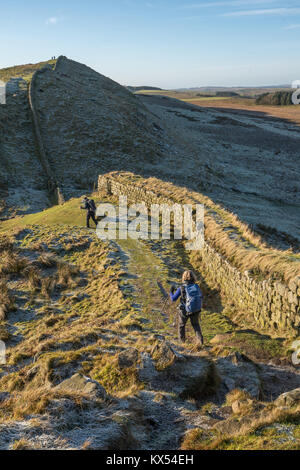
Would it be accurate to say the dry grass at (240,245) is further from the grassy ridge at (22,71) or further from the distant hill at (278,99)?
the distant hill at (278,99)

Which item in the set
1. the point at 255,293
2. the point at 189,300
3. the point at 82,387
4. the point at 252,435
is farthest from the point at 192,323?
the point at 252,435

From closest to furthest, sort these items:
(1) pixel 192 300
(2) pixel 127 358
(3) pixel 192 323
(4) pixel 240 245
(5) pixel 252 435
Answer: (5) pixel 252 435 → (2) pixel 127 358 → (1) pixel 192 300 → (3) pixel 192 323 → (4) pixel 240 245

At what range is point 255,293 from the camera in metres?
11.4

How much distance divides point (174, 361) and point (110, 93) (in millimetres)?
60445

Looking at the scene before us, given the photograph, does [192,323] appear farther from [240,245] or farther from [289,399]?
[240,245]

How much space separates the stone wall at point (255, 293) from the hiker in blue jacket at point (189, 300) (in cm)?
226

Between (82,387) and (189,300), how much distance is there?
11.4 feet

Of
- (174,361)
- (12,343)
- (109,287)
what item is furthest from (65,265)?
(174,361)

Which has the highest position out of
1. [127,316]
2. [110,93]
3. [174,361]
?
[110,93]

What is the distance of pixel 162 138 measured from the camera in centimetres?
5353

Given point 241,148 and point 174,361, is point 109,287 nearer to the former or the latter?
point 174,361

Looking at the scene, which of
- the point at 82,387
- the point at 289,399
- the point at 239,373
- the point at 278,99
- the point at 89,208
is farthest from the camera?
the point at 278,99

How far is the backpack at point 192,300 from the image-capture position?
945cm

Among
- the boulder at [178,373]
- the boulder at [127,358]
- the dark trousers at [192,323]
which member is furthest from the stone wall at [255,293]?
the boulder at [127,358]
